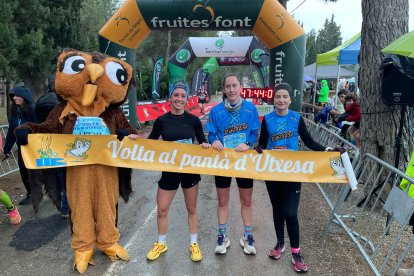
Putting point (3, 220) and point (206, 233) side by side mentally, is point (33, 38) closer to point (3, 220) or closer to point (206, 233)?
point (3, 220)

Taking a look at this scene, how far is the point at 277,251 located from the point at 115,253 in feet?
5.56

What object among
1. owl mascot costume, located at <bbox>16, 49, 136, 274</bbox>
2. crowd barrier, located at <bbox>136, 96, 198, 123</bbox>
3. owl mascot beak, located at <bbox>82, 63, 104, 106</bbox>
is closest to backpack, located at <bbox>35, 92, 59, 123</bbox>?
owl mascot costume, located at <bbox>16, 49, 136, 274</bbox>

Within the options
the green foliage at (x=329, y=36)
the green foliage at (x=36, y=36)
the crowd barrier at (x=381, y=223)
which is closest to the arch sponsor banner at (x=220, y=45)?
the green foliage at (x=36, y=36)

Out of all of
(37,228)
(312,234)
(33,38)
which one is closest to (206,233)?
(312,234)

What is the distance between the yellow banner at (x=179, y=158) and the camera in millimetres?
3393

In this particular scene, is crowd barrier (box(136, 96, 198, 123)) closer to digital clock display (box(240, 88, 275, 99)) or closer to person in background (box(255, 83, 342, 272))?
digital clock display (box(240, 88, 275, 99))

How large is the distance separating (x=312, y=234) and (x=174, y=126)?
7.34 feet

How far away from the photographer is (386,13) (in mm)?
4742

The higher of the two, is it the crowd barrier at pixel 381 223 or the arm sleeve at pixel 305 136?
the arm sleeve at pixel 305 136

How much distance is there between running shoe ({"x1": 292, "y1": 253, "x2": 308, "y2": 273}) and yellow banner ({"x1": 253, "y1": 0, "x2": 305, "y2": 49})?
212 inches

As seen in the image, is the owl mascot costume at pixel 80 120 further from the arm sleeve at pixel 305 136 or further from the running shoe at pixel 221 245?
the arm sleeve at pixel 305 136

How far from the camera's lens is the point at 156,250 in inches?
143

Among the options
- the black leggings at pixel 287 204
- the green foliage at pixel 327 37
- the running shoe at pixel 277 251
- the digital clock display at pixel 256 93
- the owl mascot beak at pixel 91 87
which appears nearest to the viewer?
the owl mascot beak at pixel 91 87

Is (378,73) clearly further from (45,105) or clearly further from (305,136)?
(45,105)
